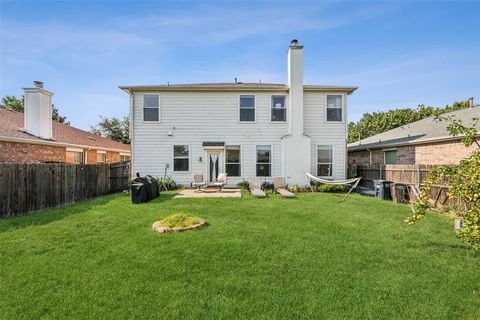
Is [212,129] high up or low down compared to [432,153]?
up

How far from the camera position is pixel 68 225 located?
21.1 feet

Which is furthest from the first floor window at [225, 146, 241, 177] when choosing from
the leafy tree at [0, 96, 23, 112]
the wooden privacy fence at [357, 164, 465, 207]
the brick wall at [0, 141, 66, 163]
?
the leafy tree at [0, 96, 23, 112]

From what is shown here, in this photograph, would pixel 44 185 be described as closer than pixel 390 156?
Yes

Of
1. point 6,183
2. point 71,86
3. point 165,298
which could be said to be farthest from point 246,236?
point 71,86

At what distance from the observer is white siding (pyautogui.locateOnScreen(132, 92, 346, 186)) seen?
1409cm

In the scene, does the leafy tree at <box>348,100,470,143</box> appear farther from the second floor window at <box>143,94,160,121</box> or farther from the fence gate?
the fence gate

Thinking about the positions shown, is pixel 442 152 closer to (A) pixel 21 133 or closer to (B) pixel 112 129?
(A) pixel 21 133

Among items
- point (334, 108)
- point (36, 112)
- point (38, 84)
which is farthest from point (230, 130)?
point (38, 84)

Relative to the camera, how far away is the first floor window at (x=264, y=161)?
14243 mm

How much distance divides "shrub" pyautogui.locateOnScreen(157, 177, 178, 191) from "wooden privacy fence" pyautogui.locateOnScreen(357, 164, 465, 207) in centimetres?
1092

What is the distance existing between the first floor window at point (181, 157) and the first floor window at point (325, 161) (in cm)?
741

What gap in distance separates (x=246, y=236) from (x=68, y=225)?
4543 millimetres

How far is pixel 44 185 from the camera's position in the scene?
8.51m

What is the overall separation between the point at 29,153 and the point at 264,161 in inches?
468
